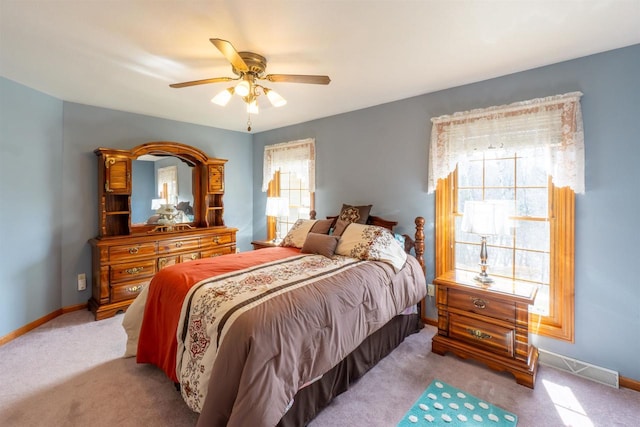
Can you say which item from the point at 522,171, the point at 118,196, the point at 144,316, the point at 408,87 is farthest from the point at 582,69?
the point at 118,196

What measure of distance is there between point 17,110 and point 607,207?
5107 mm

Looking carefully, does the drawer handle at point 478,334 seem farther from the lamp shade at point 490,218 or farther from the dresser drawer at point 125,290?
the dresser drawer at point 125,290

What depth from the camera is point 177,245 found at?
3.76 m

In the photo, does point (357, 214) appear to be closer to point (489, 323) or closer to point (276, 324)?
point (489, 323)

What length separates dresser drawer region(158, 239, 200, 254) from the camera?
363 cm

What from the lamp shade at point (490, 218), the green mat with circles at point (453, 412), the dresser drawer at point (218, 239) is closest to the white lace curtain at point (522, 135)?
the lamp shade at point (490, 218)

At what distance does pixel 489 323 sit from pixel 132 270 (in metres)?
3.66

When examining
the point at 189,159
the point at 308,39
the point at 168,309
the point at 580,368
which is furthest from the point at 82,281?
the point at 580,368

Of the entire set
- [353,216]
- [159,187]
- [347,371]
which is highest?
[159,187]

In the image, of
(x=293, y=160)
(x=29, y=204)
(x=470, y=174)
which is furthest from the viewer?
(x=293, y=160)

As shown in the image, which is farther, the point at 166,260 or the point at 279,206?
the point at 279,206

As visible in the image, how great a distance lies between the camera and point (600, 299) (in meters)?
2.21

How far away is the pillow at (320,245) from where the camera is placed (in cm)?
280

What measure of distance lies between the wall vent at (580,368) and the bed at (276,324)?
3.46 ft
